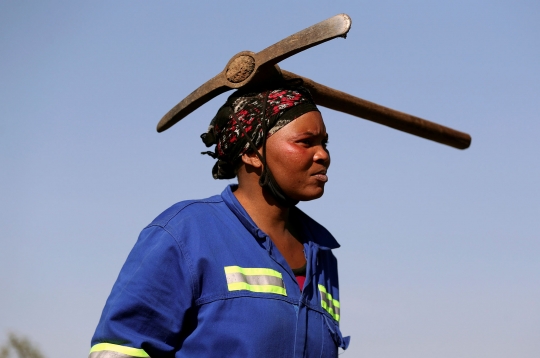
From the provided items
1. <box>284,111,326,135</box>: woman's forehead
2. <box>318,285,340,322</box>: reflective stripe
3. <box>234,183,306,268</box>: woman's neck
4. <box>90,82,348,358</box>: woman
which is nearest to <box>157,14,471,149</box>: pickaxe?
<box>90,82,348,358</box>: woman

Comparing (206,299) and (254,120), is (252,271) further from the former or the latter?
(254,120)

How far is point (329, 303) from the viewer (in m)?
3.79

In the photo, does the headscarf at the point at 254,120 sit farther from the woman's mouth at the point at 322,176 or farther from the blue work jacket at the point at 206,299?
the blue work jacket at the point at 206,299

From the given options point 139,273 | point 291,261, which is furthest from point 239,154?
point 139,273

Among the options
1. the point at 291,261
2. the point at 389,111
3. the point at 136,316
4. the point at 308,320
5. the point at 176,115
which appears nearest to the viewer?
the point at 136,316

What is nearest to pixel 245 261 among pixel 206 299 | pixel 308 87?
pixel 206 299

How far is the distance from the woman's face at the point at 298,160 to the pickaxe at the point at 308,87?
310mm

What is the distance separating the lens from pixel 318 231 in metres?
4.13

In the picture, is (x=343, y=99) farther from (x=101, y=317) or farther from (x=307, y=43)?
(x=101, y=317)

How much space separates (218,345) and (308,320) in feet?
1.53

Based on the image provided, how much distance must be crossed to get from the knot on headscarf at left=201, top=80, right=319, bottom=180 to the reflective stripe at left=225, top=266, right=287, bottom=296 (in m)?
0.62

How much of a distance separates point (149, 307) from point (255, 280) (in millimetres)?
467

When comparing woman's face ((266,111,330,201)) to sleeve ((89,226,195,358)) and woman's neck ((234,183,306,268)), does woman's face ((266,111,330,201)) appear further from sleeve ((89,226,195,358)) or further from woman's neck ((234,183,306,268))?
sleeve ((89,226,195,358))

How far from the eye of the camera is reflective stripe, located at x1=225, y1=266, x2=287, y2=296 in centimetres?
332
